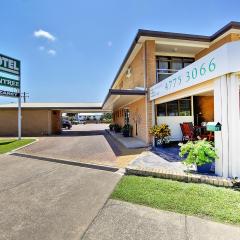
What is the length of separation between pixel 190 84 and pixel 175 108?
5.71 m

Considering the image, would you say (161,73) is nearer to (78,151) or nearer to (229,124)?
(78,151)

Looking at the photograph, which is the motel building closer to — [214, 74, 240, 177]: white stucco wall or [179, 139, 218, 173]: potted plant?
[214, 74, 240, 177]: white stucco wall

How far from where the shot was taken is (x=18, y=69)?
20.0 metres

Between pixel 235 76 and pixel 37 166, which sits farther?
pixel 37 166

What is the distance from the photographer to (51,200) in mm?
4738

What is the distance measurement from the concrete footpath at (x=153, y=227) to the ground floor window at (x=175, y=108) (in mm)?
8786

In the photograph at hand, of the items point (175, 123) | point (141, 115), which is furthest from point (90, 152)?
point (175, 123)

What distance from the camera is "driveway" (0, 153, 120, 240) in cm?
346

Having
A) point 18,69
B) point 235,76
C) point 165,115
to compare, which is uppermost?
point 18,69

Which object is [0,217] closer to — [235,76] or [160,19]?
[235,76]

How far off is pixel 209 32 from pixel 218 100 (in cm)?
876

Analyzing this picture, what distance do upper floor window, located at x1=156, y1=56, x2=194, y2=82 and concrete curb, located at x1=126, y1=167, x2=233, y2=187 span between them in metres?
7.71

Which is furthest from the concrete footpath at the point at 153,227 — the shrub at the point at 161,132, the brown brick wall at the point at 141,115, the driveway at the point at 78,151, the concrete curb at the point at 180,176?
the brown brick wall at the point at 141,115

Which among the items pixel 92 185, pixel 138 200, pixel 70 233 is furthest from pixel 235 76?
pixel 70 233
